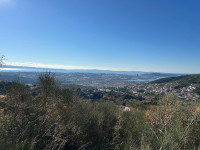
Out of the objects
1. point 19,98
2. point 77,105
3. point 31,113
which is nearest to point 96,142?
point 77,105

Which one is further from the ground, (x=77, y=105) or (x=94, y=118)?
(x=77, y=105)

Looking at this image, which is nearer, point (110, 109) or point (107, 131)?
point (107, 131)

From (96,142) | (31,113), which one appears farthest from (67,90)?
(96,142)

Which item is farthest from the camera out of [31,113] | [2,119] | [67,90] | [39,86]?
[67,90]

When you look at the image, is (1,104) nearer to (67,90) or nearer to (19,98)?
(19,98)

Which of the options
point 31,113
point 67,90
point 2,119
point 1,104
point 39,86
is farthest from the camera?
point 67,90

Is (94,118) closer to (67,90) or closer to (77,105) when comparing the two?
(77,105)

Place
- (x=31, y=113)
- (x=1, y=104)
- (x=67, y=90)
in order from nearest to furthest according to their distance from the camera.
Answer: (x=31, y=113) → (x=1, y=104) → (x=67, y=90)

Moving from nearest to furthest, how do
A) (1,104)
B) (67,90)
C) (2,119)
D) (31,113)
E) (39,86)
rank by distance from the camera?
1. (2,119)
2. (31,113)
3. (1,104)
4. (39,86)
5. (67,90)

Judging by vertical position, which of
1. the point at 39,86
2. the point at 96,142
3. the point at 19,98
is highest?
the point at 39,86
